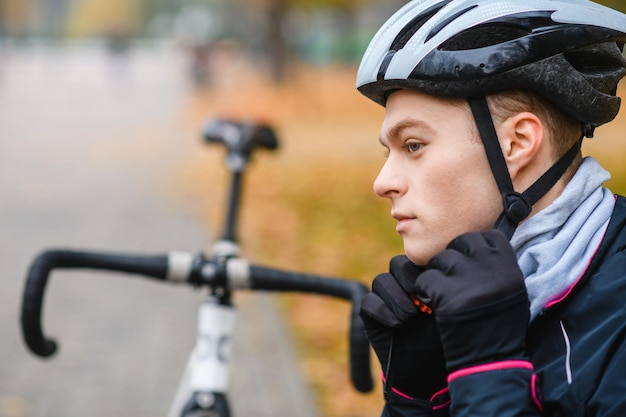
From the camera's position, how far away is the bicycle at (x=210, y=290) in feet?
10.3

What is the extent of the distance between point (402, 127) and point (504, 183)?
0.77 feet

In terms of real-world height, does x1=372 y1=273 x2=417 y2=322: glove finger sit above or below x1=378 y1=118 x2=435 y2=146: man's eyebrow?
below

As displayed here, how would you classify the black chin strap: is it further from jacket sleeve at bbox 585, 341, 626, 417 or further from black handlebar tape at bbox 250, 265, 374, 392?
black handlebar tape at bbox 250, 265, 374, 392

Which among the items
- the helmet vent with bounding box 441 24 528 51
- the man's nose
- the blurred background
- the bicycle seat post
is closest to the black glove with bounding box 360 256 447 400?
the man's nose

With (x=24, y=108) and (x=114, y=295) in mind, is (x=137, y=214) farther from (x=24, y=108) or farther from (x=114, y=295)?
(x=24, y=108)

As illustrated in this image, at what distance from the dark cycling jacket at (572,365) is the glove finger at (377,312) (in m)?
0.24

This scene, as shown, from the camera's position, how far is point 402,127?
1.90m

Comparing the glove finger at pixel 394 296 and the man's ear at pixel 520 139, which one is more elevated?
the man's ear at pixel 520 139

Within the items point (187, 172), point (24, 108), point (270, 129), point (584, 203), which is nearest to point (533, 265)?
point (584, 203)

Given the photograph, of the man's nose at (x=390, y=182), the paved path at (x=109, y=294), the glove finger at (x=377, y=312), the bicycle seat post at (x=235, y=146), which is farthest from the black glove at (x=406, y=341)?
the paved path at (x=109, y=294)

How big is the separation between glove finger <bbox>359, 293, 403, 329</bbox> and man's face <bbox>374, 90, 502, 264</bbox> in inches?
4.8

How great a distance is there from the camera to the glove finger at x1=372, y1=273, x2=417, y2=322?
1896 mm

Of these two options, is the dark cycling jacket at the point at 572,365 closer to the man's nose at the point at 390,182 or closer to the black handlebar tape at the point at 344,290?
the man's nose at the point at 390,182

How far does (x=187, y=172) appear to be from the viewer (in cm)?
1683
